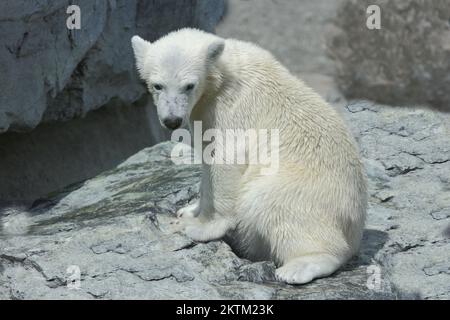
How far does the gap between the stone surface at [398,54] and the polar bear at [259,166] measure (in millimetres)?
3955

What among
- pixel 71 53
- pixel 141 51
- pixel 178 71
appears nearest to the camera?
pixel 178 71

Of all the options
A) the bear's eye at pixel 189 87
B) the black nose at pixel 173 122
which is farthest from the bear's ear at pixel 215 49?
the black nose at pixel 173 122

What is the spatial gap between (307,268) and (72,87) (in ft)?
11.1

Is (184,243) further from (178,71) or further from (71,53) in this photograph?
(71,53)

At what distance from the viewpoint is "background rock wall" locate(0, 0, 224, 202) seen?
6.58m

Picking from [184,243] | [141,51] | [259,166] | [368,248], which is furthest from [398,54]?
[184,243]

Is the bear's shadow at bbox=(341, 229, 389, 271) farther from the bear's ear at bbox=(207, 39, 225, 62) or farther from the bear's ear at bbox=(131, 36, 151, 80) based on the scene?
the bear's ear at bbox=(131, 36, 151, 80)

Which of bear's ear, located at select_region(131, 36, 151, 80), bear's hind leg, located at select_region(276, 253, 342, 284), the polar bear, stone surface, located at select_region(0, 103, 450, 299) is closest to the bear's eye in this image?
the polar bear

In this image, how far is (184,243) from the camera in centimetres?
539

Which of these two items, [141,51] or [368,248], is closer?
[141,51]

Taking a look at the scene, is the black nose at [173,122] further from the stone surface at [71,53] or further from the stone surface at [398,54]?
the stone surface at [398,54]

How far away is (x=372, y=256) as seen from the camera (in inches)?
221

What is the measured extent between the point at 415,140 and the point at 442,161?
36cm

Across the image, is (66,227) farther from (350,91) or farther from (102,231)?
(350,91)
